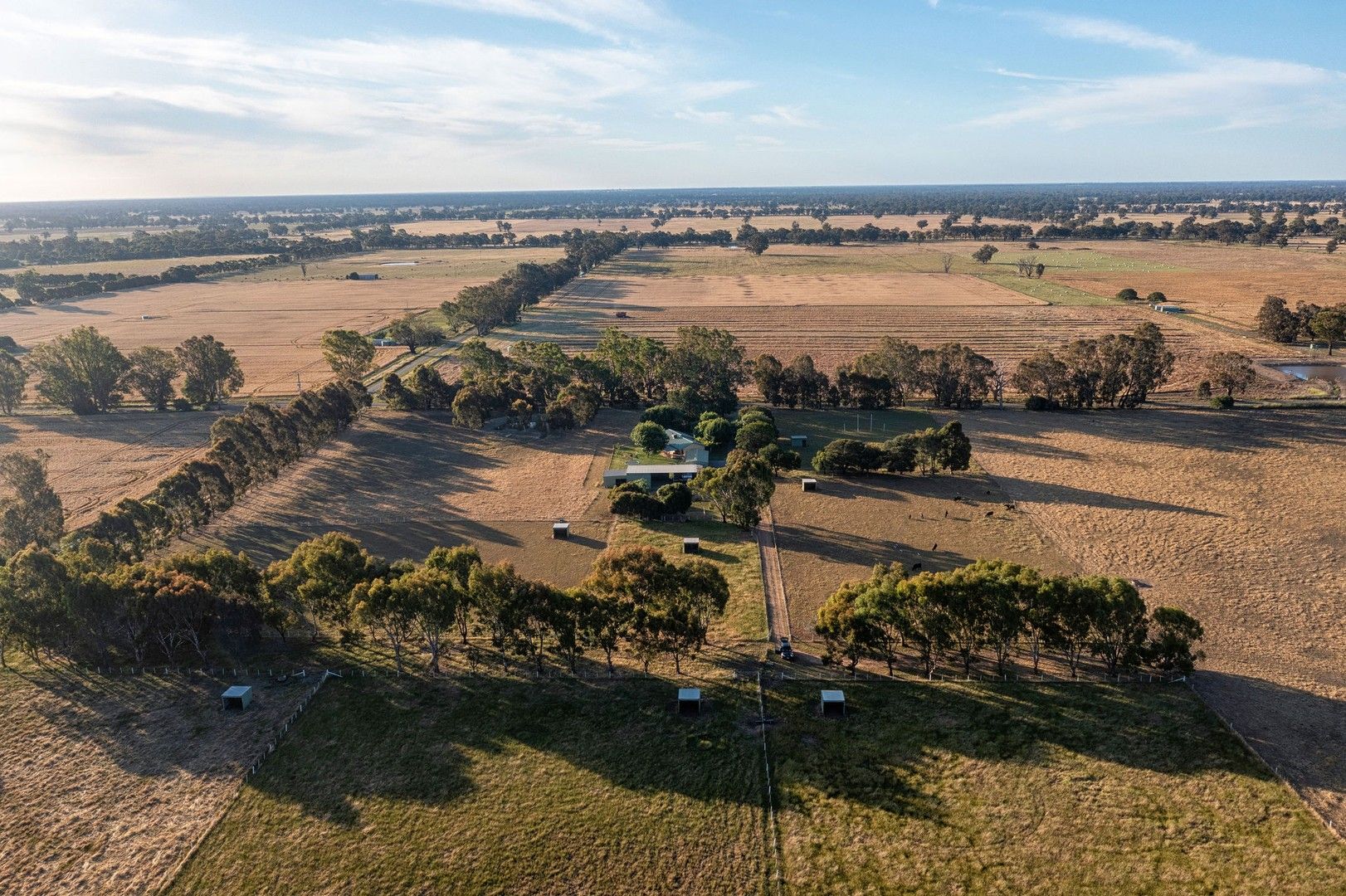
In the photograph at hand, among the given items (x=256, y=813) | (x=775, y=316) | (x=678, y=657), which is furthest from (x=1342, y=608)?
(x=775, y=316)

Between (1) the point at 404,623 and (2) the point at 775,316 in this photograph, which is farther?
(2) the point at 775,316

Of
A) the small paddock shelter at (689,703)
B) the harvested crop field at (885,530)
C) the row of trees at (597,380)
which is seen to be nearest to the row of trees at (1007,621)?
the harvested crop field at (885,530)

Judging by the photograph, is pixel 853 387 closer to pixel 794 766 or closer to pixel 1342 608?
pixel 1342 608

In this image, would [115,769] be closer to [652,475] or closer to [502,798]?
[502,798]

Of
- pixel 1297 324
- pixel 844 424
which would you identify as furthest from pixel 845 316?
pixel 1297 324

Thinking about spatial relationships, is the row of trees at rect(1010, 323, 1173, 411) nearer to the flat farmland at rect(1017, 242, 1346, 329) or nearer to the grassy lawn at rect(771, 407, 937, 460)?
Answer: the grassy lawn at rect(771, 407, 937, 460)

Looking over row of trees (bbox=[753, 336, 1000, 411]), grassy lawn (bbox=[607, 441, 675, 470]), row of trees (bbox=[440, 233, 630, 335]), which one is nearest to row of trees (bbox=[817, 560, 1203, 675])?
grassy lawn (bbox=[607, 441, 675, 470])
